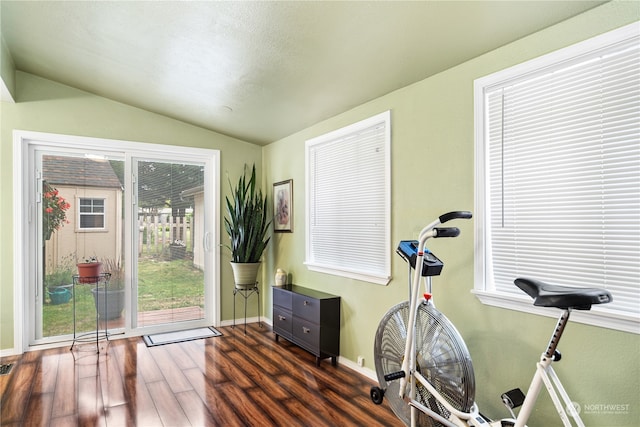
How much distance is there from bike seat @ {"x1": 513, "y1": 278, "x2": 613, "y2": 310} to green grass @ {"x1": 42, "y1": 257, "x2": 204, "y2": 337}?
411 centimetres

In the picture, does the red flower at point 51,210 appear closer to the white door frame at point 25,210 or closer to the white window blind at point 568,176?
the white door frame at point 25,210

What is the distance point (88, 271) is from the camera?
400 cm

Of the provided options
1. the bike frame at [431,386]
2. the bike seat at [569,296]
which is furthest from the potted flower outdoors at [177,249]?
the bike seat at [569,296]

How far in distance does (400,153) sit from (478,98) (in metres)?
0.75

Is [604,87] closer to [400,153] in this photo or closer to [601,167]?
[601,167]

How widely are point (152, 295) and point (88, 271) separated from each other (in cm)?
80

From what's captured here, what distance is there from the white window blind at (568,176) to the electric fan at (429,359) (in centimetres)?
49

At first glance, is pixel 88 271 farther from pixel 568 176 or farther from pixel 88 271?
pixel 568 176

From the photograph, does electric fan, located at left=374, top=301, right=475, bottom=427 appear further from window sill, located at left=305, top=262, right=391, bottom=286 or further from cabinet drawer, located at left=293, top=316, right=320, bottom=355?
cabinet drawer, located at left=293, top=316, right=320, bottom=355

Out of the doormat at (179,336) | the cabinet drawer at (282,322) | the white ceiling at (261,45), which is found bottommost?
the doormat at (179,336)

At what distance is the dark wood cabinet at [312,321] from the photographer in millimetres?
3522

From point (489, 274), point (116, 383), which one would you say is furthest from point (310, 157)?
point (116, 383)


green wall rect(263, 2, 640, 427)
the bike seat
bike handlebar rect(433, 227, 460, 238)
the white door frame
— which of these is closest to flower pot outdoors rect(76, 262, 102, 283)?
the white door frame

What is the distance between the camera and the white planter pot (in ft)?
15.2
